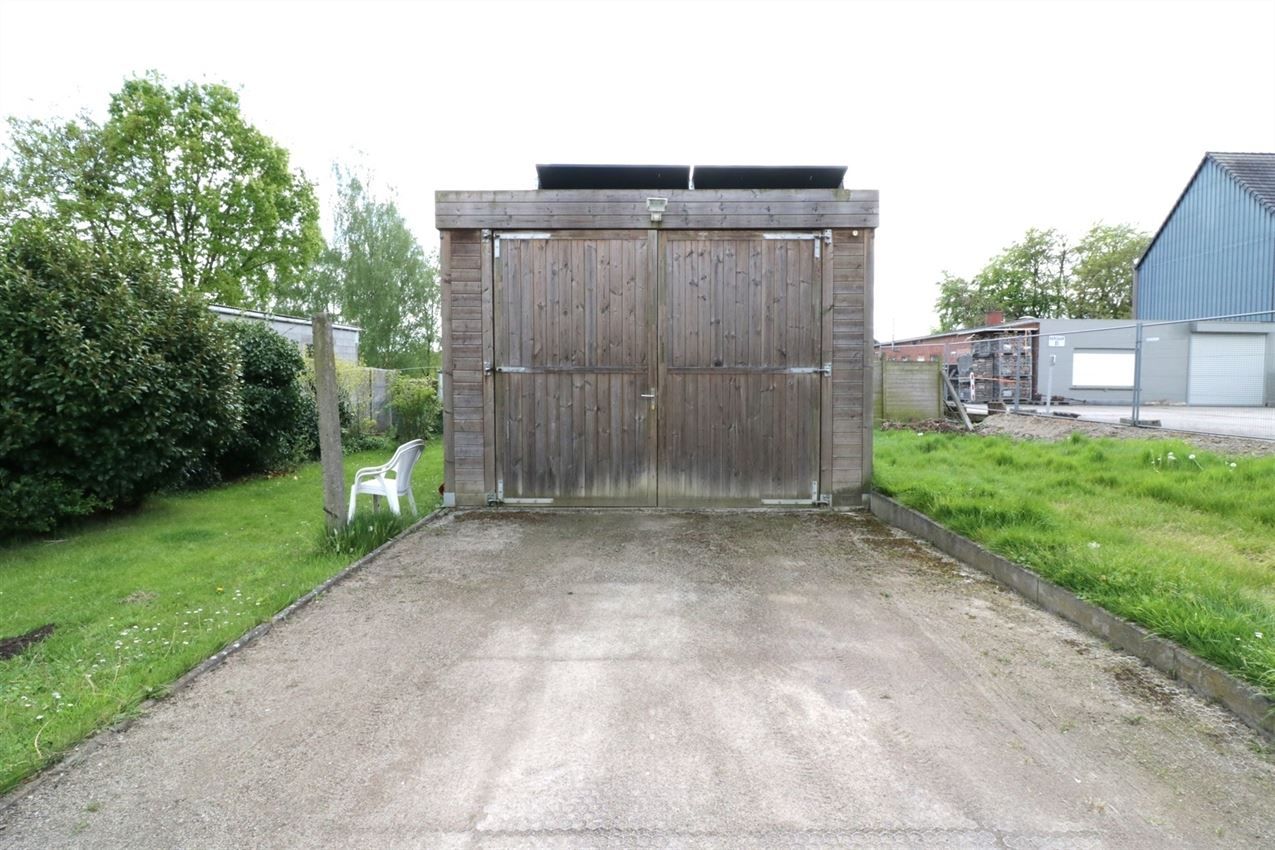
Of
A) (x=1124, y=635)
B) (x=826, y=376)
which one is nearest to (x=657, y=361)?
(x=826, y=376)

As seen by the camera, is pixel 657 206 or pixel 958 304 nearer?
pixel 657 206

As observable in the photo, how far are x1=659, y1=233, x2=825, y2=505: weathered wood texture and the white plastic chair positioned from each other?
239cm

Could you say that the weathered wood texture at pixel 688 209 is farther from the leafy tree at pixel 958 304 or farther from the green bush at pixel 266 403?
the leafy tree at pixel 958 304

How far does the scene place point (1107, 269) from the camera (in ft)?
131

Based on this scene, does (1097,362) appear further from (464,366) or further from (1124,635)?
(1124,635)

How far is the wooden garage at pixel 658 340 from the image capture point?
6828 mm

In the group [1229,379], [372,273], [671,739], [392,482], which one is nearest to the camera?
[671,739]

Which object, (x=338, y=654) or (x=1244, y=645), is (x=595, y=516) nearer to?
(x=338, y=654)

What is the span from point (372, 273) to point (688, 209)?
24.0 meters

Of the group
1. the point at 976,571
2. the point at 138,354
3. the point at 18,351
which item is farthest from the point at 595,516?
the point at 18,351

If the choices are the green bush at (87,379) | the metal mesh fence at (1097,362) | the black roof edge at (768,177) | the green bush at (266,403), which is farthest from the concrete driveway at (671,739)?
the metal mesh fence at (1097,362)

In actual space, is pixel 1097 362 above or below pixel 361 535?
above

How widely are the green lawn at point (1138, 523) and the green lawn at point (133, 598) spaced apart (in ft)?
14.3

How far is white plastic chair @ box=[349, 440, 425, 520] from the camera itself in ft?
20.2
